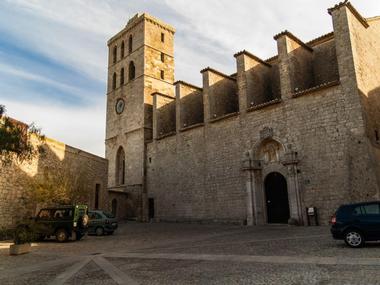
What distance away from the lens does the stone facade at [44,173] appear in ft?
46.0

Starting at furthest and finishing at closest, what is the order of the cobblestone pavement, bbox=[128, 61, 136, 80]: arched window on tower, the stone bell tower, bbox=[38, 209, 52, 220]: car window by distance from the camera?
bbox=[128, 61, 136, 80]: arched window on tower
the stone bell tower
bbox=[38, 209, 52, 220]: car window
the cobblestone pavement

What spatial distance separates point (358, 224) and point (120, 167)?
24664 mm

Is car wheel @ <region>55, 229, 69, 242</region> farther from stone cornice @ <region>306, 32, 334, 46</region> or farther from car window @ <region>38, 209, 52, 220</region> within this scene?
stone cornice @ <region>306, 32, 334, 46</region>

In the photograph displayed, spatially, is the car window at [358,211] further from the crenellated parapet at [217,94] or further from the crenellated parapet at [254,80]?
the crenellated parapet at [217,94]

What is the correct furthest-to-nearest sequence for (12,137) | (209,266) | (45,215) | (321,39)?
(321,39) < (45,215) < (12,137) < (209,266)

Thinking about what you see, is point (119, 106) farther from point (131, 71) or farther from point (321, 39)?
point (321, 39)

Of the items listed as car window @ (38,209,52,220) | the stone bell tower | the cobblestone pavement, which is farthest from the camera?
the stone bell tower

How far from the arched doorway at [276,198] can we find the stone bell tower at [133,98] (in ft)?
36.1

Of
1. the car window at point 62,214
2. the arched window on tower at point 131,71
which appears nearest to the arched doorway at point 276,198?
the car window at point 62,214

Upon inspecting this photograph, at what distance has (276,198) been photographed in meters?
17.7

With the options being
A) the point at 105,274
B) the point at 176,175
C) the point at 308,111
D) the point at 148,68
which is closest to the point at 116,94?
A: the point at 148,68

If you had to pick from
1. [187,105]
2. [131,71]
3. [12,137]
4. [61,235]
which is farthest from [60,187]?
[131,71]

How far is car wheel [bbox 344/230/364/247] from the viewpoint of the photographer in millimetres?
7914

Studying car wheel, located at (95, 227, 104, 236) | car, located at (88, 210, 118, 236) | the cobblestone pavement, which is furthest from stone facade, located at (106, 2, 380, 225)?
car wheel, located at (95, 227, 104, 236)
